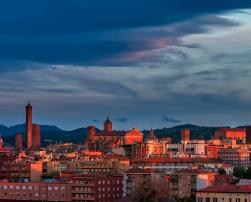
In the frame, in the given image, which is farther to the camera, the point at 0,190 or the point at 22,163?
the point at 22,163

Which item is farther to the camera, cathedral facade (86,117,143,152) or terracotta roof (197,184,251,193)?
cathedral facade (86,117,143,152)

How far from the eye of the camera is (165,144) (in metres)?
168

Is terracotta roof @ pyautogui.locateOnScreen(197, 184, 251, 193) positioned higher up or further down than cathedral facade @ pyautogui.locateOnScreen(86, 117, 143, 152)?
further down

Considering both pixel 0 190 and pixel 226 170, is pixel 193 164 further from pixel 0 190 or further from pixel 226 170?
pixel 0 190

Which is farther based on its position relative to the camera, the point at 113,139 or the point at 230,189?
the point at 113,139

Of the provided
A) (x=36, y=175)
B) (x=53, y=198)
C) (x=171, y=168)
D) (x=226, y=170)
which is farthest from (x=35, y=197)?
(x=226, y=170)

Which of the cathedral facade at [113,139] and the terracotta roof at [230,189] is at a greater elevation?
the cathedral facade at [113,139]

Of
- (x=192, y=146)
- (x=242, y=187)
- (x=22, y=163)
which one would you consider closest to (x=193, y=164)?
(x=22, y=163)

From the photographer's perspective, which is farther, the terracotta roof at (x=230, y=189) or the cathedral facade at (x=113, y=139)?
the cathedral facade at (x=113, y=139)

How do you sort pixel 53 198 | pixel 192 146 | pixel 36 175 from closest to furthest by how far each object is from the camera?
pixel 53 198 → pixel 36 175 → pixel 192 146

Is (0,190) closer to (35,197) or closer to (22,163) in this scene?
(35,197)

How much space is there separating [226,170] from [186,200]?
3227 centimetres

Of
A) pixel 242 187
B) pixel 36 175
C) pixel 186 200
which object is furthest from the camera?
pixel 36 175

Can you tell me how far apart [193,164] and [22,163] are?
23.0 m
